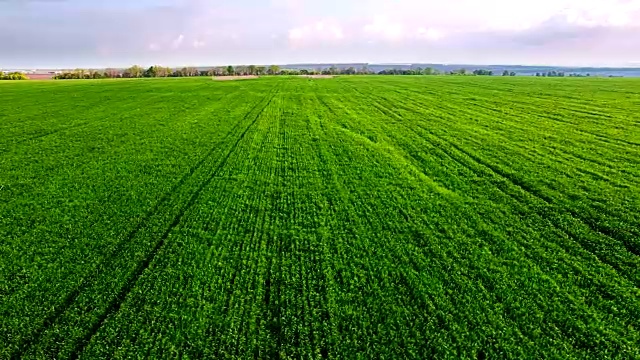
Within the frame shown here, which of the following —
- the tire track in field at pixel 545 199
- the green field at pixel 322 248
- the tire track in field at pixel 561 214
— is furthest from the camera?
the tire track in field at pixel 545 199

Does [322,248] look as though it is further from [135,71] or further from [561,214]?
[135,71]

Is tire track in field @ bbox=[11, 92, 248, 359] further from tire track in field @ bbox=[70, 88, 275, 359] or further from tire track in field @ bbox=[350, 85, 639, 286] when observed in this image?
tire track in field @ bbox=[350, 85, 639, 286]

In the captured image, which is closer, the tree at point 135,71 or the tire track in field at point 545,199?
the tire track in field at point 545,199

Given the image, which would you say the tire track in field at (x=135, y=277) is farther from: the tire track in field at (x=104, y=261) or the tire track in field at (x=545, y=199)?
the tire track in field at (x=545, y=199)

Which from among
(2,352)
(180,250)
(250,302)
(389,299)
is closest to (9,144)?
(180,250)

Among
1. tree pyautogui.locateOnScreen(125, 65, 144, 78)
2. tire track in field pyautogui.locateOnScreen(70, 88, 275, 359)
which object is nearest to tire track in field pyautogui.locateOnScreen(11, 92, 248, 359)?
tire track in field pyautogui.locateOnScreen(70, 88, 275, 359)

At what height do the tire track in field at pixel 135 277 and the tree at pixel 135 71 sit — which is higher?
the tree at pixel 135 71

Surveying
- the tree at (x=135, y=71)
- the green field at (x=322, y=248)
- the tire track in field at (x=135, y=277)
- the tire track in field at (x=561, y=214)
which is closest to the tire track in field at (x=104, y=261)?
the green field at (x=322, y=248)

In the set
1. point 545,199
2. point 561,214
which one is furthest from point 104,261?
point 545,199
